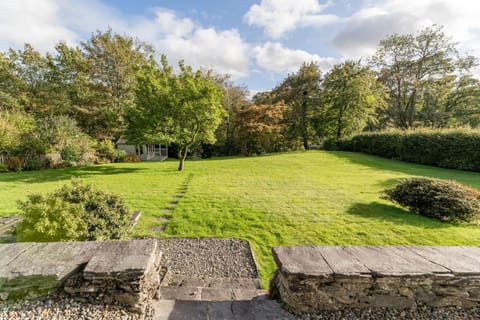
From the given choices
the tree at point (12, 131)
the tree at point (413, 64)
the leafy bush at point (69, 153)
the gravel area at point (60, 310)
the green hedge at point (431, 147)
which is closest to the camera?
the gravel area at point (60, 310)

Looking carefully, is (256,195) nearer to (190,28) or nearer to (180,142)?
(180,142)

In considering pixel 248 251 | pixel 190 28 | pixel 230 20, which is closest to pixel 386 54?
pixel 230 20

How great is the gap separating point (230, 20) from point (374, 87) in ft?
57.1

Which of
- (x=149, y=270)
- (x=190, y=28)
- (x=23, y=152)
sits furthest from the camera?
(x=23, y=152)

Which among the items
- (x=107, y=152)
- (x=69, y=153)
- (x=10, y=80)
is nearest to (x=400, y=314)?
(x=69, y=153)

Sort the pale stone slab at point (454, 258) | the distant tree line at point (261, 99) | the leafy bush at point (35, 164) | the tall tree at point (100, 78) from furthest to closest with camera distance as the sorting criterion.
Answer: the tall tree at point (100, 78), the distant tree line at point (261, 99), the leafy bush at point (35, 164), the pale stone slab at point (454, 258)

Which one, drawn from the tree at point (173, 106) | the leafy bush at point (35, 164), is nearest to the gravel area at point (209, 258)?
the tree at point (173, 106)

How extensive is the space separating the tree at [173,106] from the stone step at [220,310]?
373 inches

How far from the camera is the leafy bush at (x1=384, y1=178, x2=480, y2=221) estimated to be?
4469 mm

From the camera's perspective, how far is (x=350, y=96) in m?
19.2

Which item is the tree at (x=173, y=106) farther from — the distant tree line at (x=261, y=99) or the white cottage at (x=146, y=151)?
the white cottage at (x=146, y=151)

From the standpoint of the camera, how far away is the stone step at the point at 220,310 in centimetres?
176

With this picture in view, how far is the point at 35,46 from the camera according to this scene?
1864 cm

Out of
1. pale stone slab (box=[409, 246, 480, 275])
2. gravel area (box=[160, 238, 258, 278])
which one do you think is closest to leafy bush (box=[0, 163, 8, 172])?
gravel area (box=[160, 238, 258, 278])
